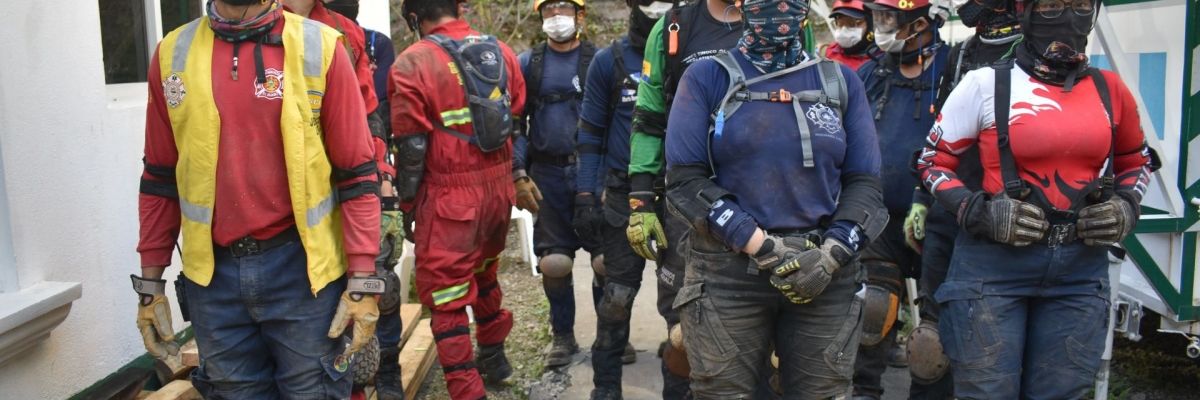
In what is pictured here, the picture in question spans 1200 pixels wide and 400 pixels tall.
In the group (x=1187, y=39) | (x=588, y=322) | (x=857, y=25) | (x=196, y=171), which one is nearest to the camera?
(x=196, y=171)

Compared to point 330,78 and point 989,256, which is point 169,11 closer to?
point 330,78

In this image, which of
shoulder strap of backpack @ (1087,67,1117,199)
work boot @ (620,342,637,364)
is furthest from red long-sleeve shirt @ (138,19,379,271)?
work boot @ (620,342,637,364)

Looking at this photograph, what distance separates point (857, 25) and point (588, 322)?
8.97 feet

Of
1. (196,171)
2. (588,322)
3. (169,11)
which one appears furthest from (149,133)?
(588,322)

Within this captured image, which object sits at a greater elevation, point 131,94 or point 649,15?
point 649,15

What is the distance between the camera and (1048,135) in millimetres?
3844

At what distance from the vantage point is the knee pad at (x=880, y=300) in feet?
17.1

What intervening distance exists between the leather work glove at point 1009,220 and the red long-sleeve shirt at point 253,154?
2.18 meters

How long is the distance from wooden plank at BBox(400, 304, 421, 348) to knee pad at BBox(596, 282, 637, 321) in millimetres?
1483

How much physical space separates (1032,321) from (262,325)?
9.12ft

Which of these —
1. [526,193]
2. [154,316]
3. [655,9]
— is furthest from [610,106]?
[154,316]

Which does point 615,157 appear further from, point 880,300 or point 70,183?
point 70,183

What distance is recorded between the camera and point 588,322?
7605 millimetres

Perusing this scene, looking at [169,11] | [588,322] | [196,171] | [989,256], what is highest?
[169,11]
